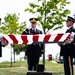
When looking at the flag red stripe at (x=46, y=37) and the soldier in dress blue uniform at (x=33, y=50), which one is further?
the soldier in dress blue uniform at (x=33, y=50)

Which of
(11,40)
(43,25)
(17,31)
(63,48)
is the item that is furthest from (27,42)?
(17,31)

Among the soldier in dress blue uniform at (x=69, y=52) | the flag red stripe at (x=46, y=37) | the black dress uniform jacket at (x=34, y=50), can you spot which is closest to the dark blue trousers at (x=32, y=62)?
the black dress uniform jacket at (x=34, y=50)

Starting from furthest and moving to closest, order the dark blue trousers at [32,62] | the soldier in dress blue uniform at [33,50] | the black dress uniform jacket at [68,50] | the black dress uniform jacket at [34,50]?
the dark blue trousers at [32,62], the black dress uniform jacket at [34,50], the soldier in dress blue uniform at [33,50], the black dress uniform jacket at [68,50]

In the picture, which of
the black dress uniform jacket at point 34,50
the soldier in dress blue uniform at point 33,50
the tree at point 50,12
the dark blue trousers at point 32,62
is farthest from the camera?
the tree at point 50,12

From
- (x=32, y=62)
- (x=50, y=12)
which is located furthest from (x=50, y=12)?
(x=32, y=62)

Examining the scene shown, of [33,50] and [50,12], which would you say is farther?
[50,12]

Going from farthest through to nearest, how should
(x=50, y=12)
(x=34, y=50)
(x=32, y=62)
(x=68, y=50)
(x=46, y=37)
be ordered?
(x=50, y=12) < (x=32, y=62) < (x=34, y=50) < (x=46, y=37) < (x=68, y=50)

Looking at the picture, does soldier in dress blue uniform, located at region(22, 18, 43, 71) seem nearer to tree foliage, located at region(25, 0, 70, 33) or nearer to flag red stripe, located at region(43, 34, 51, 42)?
flag red stripe, located at region(43, 34, 51, 42)

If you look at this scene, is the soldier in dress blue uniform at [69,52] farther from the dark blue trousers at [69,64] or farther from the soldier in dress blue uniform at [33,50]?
the soldier in dress blue uniform at [33,50]

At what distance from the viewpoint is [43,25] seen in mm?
24922

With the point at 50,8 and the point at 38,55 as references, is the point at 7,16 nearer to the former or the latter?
the point at 50,8

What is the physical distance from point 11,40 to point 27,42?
0.39 meters

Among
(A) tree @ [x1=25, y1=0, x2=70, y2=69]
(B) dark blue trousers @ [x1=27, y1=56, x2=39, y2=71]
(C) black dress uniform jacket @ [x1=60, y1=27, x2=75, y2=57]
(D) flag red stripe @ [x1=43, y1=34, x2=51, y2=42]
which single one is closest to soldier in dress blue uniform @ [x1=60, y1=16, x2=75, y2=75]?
(C) black dress uniform jacket @ [x1=60, y1=27, x2=75, y2=57]

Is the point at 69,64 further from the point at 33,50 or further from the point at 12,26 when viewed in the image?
the point at 12,26
